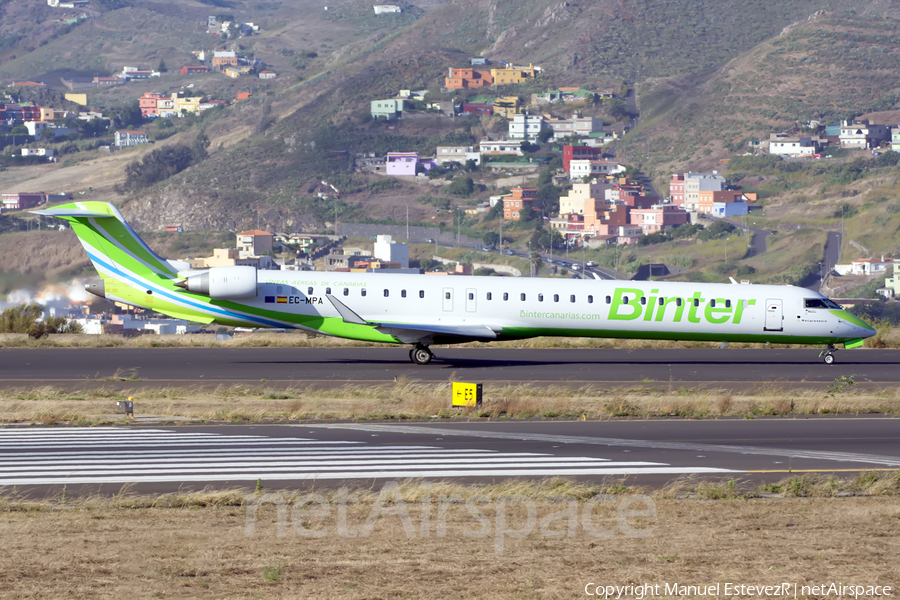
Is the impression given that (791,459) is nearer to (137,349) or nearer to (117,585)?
(117,585)

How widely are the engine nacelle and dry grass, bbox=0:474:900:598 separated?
1943cm

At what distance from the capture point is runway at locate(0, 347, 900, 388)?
29.9m

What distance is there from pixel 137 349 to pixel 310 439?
21.9 meters

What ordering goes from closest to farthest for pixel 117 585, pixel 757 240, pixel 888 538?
pixel 117 585
pixel 888 538
pixel 757 240

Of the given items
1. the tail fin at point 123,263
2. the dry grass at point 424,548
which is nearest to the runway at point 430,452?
the dry grass at point 424,548

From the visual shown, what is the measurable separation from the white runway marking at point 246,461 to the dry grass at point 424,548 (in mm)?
1536

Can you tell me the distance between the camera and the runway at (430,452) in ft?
51.4

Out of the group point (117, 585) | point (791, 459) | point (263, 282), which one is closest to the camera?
point (117, 585)

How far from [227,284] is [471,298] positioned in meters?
7.54

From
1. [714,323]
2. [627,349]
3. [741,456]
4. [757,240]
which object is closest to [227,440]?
[741,456]

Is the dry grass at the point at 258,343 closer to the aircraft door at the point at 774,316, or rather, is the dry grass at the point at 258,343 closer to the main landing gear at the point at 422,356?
the main landing gear at the point at 422,356

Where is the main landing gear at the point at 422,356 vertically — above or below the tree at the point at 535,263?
below

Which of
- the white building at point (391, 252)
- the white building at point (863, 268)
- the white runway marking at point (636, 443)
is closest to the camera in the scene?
the white runway marking at point (636, 443)

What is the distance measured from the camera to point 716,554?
456 inches
